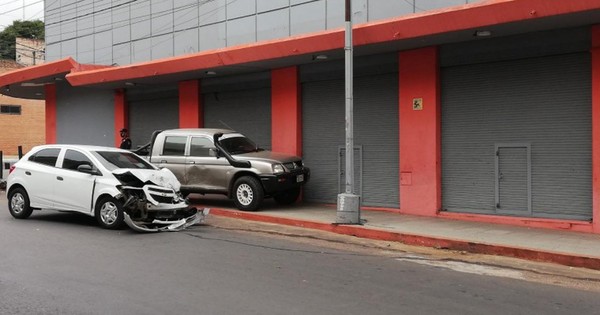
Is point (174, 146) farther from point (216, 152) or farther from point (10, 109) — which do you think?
point (10, 109)

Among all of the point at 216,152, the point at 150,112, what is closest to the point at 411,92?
the point at 216,152

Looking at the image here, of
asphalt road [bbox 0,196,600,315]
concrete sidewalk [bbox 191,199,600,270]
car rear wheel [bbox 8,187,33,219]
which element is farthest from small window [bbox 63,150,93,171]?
concrete sidewalk [bbox 191,199,600,270]

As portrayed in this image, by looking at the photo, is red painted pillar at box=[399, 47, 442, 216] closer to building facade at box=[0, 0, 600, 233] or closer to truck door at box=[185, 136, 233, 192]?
building facade at box=[0, 0, 600, 233]

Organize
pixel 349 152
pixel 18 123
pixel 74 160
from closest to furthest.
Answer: pixel 349 152 → pixel 74 160 → pixel 18 123

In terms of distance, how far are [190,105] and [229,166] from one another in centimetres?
572

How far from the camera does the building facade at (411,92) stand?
10844 millimetres

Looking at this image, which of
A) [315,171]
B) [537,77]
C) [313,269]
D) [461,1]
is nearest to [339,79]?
[315,171]

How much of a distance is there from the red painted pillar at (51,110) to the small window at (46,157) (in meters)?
13.0

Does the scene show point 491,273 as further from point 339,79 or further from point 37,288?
point 339,79

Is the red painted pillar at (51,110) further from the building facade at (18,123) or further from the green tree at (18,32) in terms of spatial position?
the green tree at (18,32)

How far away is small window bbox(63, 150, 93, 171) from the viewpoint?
11.3 m

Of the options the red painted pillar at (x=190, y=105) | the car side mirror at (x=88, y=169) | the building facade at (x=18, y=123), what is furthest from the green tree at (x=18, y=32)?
the car side mirror at (x=88, y=169)

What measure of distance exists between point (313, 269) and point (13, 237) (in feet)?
18.5

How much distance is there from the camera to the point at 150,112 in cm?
2022
